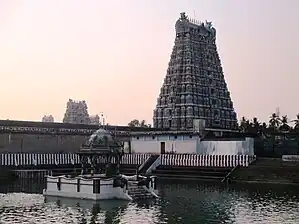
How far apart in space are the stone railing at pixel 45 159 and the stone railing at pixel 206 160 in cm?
296

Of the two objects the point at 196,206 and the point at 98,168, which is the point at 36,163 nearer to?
the point at 98,168

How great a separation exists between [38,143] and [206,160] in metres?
21.2

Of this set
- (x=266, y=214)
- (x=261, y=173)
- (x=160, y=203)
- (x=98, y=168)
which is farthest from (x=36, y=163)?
(x=266, y=214)

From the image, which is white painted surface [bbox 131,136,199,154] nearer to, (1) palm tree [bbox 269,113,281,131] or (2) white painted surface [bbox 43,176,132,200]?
(2) white painted surface [bbox 43,176,132,200]

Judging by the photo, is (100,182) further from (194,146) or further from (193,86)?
(193,86)

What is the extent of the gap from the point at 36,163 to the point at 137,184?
22306 millimetres

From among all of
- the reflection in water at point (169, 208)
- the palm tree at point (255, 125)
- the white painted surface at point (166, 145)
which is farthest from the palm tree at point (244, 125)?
the reflection in water at point (169, 208)

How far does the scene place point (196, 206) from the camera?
26.5m

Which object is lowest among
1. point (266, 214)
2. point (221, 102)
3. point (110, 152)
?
point (266, 214)

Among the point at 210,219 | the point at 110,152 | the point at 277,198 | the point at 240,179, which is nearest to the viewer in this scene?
the point at 210,219

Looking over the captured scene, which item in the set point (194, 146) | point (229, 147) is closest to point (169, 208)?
point (229, 147)

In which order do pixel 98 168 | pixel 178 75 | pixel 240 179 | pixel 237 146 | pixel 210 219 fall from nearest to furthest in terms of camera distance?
1. pixel 210 219
2. pixel 98 168
3. pixel 240 179
4. pixel 237 146
5. pixel 178 75

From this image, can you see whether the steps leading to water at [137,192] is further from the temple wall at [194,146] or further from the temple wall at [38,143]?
the temple wall at [38,143]

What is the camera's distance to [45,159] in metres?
51.5
